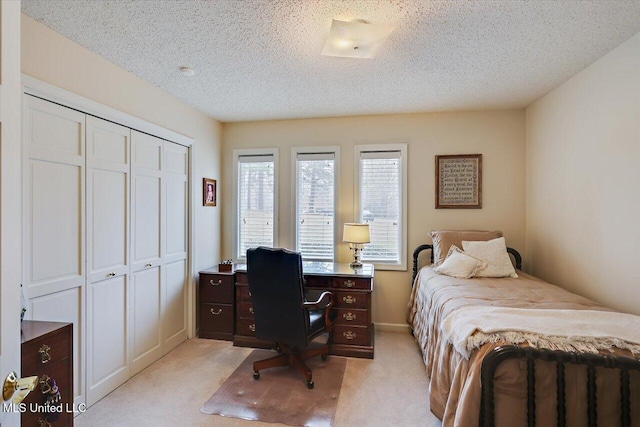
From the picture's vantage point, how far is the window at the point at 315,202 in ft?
12.8

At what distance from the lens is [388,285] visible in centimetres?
375

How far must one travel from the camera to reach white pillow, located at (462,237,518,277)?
9.57ft

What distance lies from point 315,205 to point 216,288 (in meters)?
1.51

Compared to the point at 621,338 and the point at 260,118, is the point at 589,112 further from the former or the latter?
the point at 260,118

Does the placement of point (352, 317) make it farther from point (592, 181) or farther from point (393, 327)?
point (592, 181)

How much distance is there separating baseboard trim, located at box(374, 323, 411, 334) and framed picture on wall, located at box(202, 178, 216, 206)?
2.50 meters

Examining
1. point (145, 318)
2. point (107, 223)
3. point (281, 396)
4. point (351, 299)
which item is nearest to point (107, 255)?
point (107, 223)

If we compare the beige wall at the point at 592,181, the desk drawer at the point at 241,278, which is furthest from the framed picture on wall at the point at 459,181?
the desk drawer at the point at 241,278

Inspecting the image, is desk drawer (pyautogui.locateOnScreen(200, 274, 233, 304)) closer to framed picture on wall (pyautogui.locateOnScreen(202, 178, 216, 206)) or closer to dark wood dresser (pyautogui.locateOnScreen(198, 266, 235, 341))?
dark wood dresser (pyautogui.locateOnScreen(198, 266, 235, 341))

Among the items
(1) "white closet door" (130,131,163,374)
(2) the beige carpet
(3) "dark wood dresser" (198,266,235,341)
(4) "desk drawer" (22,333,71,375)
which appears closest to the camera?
(4) "desk drawer" (22,333,71,375)

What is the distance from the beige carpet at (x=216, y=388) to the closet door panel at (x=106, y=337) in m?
0.10

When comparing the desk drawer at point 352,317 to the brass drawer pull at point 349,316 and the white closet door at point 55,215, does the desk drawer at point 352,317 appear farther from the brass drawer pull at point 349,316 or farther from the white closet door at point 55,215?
the white closet door at point 55,215

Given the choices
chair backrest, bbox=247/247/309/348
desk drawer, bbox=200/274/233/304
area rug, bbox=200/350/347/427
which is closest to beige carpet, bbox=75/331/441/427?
area rug, bbox=200/350/347/427

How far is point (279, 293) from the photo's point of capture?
247 centimetres
